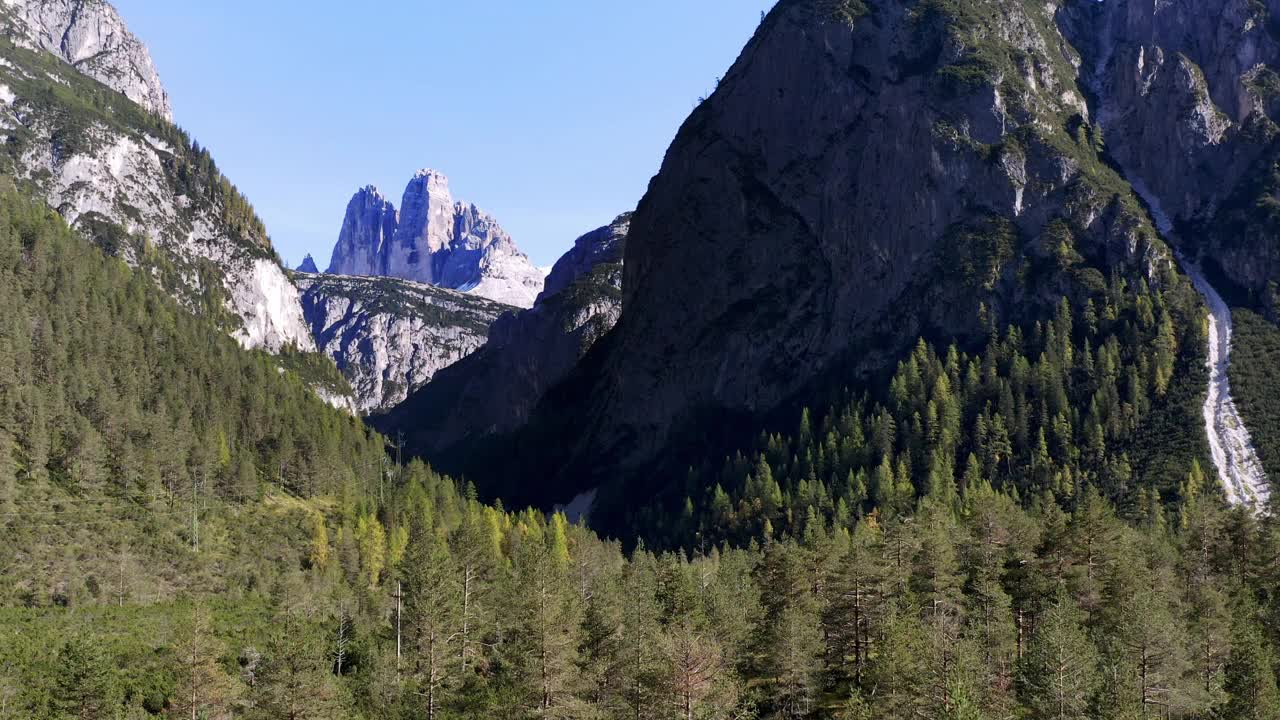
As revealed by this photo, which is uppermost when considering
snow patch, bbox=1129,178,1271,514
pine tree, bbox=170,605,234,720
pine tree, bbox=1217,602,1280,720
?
snow patch, bbox=1129,178,1271,514

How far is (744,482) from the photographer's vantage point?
19700cm

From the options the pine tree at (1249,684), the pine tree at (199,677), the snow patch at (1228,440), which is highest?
the snow patch at (1228,440)

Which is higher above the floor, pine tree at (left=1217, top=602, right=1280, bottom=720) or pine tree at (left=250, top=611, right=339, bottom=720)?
pine tree at (left=250, top=611, right=339, bottom=720)

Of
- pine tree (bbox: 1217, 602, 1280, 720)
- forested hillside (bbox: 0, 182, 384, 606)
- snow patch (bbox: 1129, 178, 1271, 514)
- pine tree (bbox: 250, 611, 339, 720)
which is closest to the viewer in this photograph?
pine tree (bbox: 250, 611, 339, 720)

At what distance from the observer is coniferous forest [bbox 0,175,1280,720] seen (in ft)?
188

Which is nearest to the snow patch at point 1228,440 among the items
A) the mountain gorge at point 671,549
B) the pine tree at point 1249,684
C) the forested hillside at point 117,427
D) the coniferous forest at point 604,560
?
the mountain gorge at point 671,549

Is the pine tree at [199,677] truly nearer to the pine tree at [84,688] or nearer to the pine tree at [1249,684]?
the pine tree at [84,688]

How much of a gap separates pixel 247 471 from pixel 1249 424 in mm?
156536

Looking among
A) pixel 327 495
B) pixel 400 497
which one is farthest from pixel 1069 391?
pixel 327 495

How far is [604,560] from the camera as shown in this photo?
5418 inches

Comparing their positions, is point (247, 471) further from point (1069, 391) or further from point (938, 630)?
point (1069, 391)

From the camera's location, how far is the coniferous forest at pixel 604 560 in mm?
57250

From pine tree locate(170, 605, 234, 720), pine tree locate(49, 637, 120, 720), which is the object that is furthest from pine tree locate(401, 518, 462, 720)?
pine tree locate(49, 637, 120, 720)

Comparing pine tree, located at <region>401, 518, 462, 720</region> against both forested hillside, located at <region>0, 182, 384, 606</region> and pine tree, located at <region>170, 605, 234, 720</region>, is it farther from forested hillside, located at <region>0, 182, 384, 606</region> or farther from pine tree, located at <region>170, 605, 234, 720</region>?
forested hillside, located at <region>0, 182, 384, 606</region>
